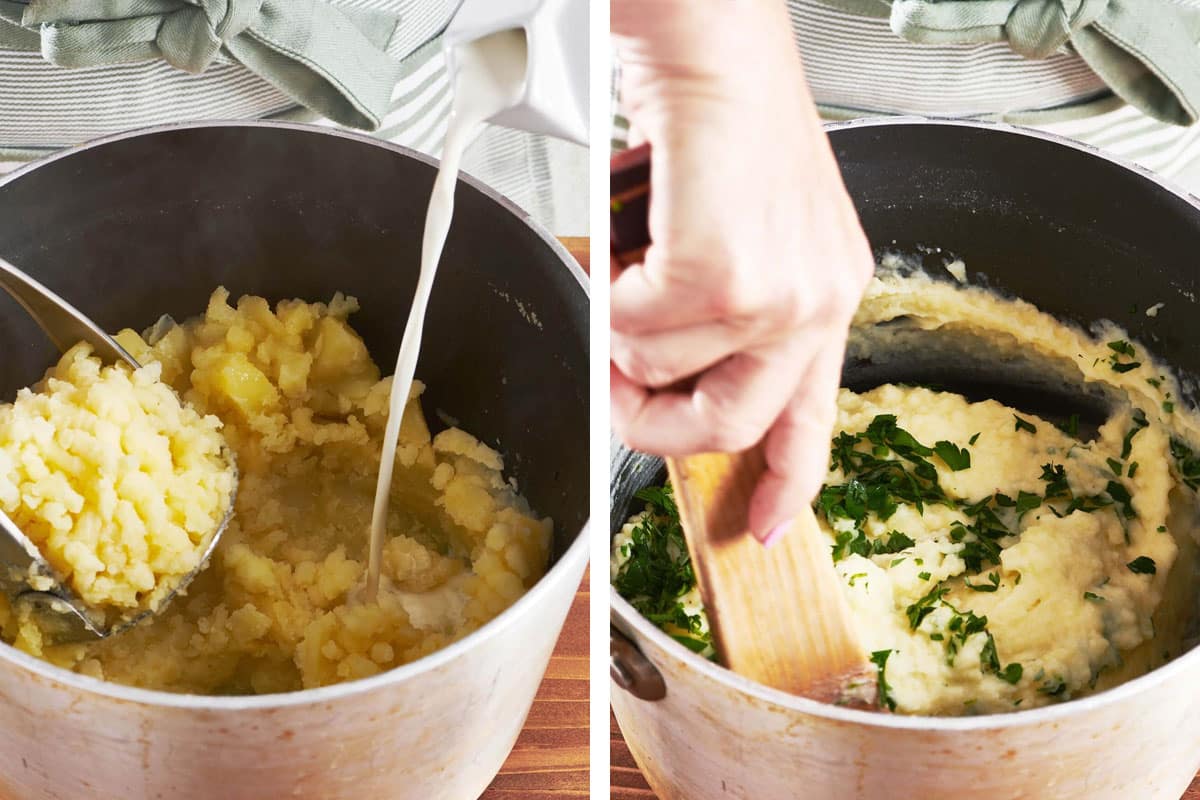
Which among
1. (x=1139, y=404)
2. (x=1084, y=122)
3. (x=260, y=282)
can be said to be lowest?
(x=260, y=282)

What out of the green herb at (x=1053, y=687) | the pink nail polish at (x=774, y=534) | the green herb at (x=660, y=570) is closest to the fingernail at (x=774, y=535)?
the pink nail polish at (x=774, y=534)

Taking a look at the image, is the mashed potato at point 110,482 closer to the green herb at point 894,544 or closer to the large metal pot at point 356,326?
the large metal pot at point 356,326

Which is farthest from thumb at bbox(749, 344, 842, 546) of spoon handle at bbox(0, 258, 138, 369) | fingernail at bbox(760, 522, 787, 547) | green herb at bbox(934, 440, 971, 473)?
spoon handle at bbox(0, 258, 138, 369)

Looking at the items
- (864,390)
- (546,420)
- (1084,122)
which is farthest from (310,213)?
(1084,122)

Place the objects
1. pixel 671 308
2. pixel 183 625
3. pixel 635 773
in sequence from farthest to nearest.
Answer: pixel 183 625, pixel 635 773, pixel 671 308

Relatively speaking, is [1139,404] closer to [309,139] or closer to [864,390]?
[864,390]
